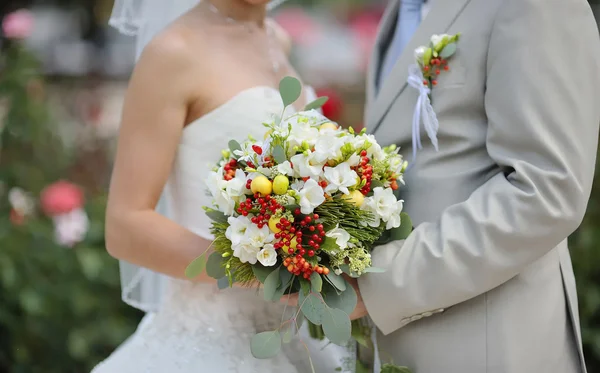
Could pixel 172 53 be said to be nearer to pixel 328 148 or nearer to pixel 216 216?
pixel 216 216

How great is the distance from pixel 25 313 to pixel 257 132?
2257 mm

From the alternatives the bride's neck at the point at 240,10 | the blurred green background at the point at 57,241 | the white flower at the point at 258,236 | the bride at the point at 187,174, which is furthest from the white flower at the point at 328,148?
the blurred green background at the point at 57,241

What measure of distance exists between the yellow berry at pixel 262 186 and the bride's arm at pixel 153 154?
0.49 m

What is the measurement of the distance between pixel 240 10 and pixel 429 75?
80 cm

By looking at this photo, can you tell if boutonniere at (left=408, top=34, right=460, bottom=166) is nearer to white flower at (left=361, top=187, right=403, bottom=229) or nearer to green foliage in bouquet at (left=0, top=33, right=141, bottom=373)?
white flower at (left=361, top=187, right=403, bottom=229)

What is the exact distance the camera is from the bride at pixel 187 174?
6.88ft

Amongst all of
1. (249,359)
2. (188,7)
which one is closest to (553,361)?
(249,359)

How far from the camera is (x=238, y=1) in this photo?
238 cm

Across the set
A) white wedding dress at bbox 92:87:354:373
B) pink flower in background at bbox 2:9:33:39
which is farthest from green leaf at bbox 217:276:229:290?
pink flower in background at bbox 2:9:33:39

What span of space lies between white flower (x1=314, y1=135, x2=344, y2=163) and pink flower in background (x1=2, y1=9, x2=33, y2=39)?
320cm

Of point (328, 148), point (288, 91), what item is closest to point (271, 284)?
point (328, 148)

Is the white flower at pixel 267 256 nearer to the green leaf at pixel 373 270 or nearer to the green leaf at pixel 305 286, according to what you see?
the green leaf at pixel 305 286

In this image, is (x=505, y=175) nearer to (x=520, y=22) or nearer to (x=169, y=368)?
(x=520, y=22)

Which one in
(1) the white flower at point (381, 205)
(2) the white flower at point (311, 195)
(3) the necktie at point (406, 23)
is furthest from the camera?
(3) the necktie at point (406, 23)
